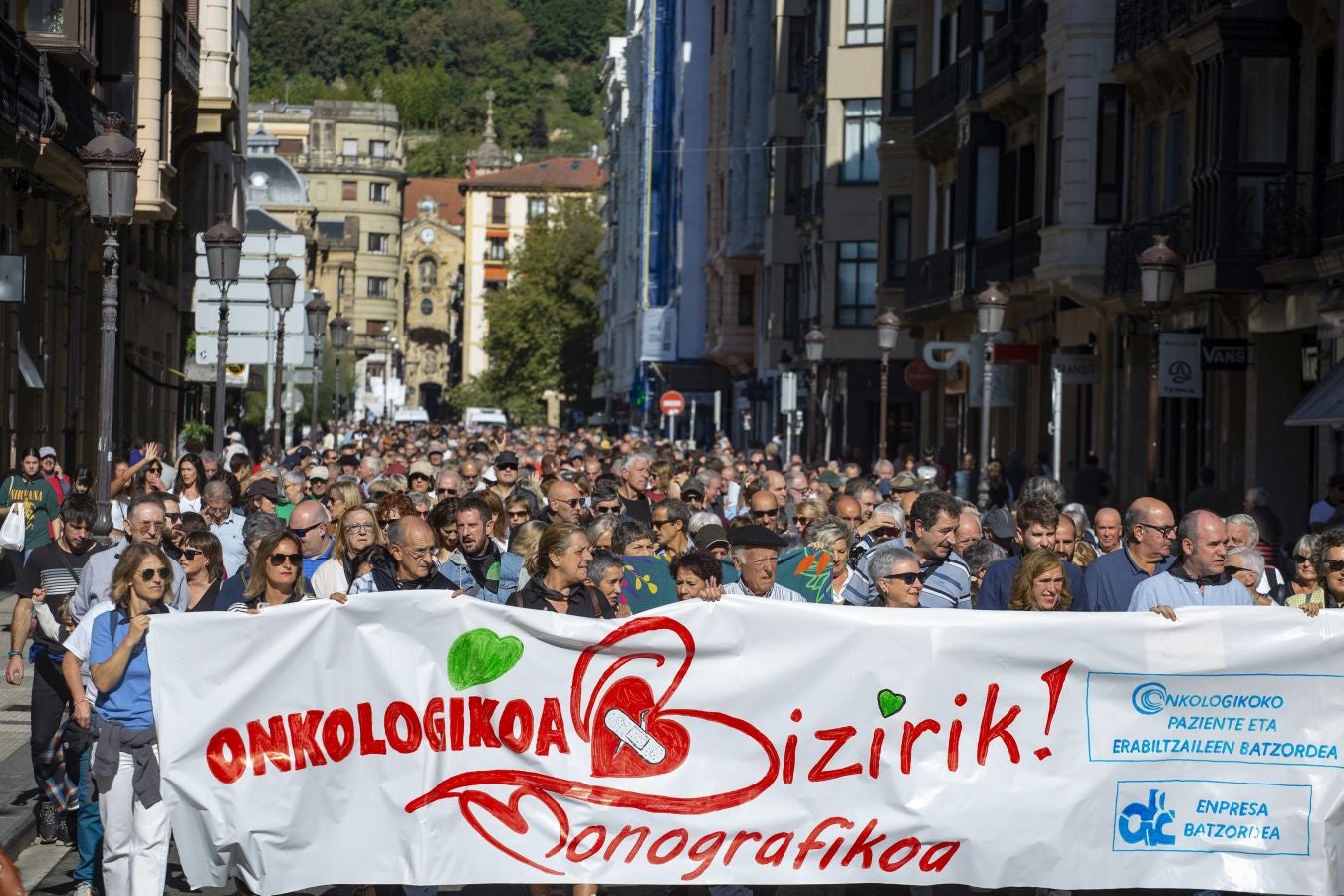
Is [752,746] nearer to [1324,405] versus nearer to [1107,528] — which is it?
[1107,528]

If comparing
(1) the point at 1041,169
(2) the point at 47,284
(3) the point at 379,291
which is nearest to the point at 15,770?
(2) the point at 47,284

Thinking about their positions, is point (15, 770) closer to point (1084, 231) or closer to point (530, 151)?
point (1084, 231)

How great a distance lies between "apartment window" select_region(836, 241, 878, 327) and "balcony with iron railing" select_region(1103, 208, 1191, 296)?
20.5m

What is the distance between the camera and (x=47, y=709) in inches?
431

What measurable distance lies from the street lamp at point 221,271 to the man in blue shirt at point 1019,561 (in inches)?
504

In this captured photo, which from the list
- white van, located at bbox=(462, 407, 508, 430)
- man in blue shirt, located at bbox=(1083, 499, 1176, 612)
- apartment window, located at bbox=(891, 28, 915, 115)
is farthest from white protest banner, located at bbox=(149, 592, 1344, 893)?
white van, located at bbox=(462, 407, 508, 430)

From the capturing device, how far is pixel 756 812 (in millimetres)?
9070

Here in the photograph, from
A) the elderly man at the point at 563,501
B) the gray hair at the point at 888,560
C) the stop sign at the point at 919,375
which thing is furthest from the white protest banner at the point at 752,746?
the stop sign at the point at 919,375

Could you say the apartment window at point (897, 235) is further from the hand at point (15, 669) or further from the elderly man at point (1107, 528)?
the hand at point (15, 669)

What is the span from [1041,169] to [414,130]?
6588 inches

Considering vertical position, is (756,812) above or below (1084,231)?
below

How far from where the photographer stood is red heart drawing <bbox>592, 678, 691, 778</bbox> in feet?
29.8

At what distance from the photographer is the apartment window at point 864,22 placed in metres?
50.9

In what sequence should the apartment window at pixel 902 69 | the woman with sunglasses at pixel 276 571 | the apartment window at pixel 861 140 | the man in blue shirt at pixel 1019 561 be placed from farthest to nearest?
the apartment window at pixel 861 140, the apartment window at pixel 902 69, the man in blue shirt at pixel 1019 561, the woman with sunglasses at pixel 276 571
